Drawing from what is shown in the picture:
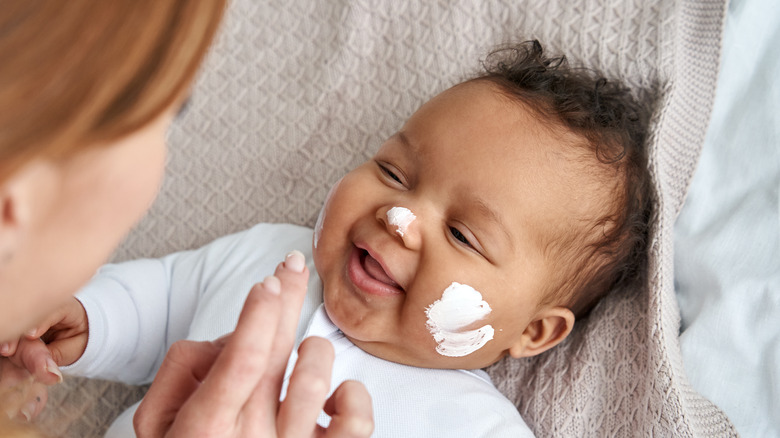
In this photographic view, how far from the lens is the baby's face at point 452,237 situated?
3.56 ft

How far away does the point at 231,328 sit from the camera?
123 centimetres

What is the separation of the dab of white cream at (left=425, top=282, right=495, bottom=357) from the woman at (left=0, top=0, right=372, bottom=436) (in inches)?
16.7

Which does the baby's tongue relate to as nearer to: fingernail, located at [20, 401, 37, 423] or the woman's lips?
the woman's lips

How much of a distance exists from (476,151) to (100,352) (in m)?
0.83

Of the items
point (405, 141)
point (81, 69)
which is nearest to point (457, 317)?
point (405, 141)

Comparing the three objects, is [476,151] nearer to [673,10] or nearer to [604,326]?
[604,326]

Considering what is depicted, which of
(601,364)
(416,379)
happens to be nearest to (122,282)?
(416,379)

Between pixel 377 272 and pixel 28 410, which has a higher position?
pixel 377 272

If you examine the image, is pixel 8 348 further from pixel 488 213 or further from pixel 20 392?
pixel 488 213

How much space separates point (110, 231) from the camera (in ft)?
1.99

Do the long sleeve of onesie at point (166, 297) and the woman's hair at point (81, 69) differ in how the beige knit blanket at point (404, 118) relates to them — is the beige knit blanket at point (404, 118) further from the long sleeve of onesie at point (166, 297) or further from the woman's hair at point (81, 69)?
the woman's hair at point (81, 69)

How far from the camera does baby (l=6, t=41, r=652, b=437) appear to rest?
1.09 m

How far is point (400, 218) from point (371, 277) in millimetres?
126

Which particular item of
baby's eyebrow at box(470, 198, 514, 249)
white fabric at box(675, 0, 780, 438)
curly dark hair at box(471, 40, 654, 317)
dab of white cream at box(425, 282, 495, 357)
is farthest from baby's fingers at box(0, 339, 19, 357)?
white fabric at box(675, 0, 780, 438)
